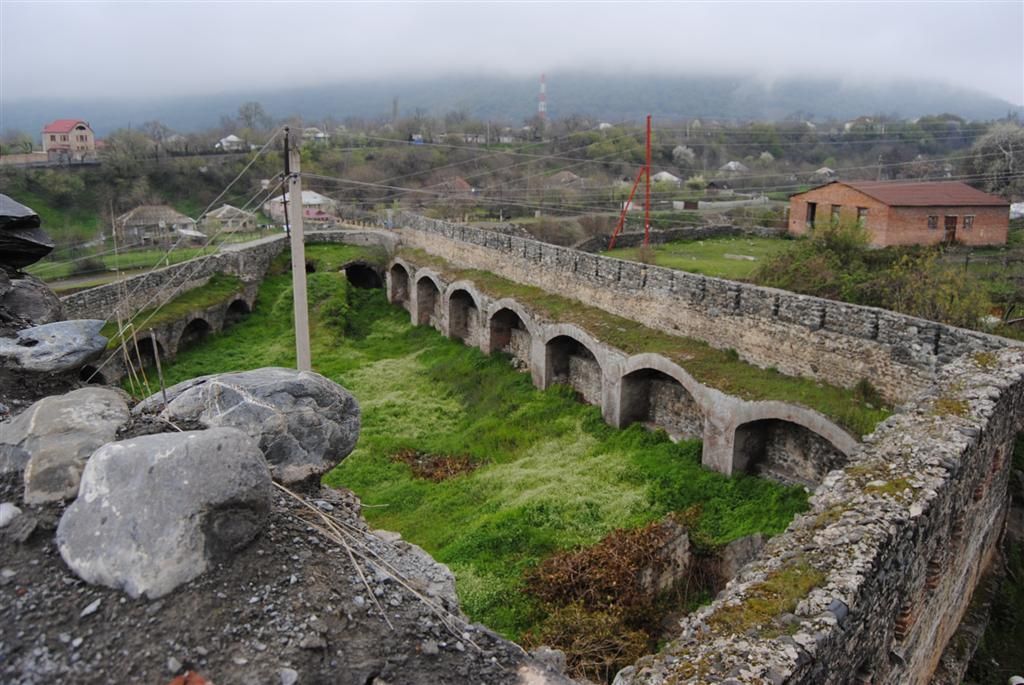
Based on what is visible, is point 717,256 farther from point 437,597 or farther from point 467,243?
point 437,597

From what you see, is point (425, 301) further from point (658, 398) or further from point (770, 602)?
point (770, 602)

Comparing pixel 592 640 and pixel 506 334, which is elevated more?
pixel 506 334

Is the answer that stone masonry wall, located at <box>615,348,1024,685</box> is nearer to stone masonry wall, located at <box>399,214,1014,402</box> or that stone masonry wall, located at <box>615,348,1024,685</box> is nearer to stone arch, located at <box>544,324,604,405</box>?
stone masonry wall, located at <box>399,214,1014,402</box>

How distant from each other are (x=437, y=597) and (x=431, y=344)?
1759cm

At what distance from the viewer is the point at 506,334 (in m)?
18.5

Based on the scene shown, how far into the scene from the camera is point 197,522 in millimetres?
3164

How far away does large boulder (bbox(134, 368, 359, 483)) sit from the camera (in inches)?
163

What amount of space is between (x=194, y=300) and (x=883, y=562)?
813 inches

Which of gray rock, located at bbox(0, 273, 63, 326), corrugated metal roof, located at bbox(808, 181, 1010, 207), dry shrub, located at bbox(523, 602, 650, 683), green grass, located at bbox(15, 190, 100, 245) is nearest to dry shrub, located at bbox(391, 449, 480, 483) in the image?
dry shrub, located at bbox(523, 602, 650, 683)

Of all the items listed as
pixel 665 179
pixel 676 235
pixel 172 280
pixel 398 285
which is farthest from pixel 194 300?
pixel 665 179

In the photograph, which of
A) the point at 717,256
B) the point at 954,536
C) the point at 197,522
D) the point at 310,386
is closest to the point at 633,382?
the point at 954,536

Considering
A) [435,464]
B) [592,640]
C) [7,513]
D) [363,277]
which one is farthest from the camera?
[363,277]

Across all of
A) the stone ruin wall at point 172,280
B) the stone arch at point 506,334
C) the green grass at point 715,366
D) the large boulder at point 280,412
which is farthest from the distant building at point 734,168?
the large boulder at point 280,412

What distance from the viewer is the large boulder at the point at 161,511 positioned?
3096 mm
